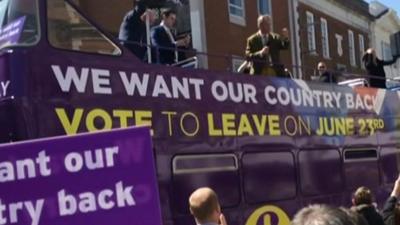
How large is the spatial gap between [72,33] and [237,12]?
838 inches

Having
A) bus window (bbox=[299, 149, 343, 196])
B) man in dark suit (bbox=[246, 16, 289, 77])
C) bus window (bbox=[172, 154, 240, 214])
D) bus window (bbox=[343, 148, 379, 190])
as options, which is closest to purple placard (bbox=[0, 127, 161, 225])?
bus window (bbox=[172, 154, 240, 214])

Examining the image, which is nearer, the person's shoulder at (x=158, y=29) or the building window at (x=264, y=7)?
the person's shoulder at (x=158, y=29)

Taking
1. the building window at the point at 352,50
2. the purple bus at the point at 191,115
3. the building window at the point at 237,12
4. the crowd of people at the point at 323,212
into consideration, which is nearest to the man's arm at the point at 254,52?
the purple bus at the point at 191,115

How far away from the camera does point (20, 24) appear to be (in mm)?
5504

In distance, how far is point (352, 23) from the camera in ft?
122

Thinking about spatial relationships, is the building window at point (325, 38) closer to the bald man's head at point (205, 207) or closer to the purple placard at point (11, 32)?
the purple placard at point (11, 32)

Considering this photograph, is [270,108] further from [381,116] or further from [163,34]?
[381,116]

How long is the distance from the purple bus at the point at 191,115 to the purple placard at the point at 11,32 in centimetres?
1

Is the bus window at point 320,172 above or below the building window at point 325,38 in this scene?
below

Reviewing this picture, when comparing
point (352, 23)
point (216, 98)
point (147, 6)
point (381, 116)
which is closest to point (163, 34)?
point (147, 6)

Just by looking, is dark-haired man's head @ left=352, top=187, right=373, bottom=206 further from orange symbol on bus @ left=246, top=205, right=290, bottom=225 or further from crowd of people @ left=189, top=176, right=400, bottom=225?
orange symbol on bus @ left=246, top=205, right=290, bottom=225

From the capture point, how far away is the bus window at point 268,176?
692 cm

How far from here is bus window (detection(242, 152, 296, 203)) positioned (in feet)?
22.7

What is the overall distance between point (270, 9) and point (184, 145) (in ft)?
76.8
